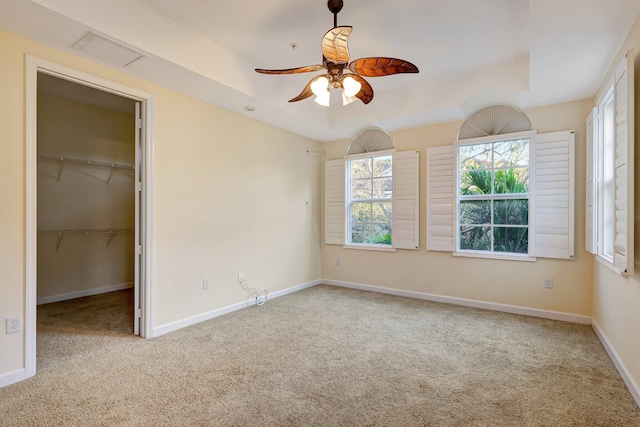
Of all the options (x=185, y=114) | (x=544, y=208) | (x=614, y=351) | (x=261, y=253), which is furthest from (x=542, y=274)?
(x=185, y=114)

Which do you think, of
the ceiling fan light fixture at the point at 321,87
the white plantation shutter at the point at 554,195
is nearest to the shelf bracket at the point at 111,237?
the ceiling fan light fixture at the point at 321,87

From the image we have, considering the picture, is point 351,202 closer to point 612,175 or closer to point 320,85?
point 320,85

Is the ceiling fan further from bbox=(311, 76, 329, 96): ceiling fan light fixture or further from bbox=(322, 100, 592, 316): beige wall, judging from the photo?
bbox=(322, 100, 592, 316): beige wall

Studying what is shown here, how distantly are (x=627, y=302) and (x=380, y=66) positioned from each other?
2480 mm

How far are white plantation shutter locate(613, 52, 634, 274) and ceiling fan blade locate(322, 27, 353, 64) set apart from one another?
1.83m

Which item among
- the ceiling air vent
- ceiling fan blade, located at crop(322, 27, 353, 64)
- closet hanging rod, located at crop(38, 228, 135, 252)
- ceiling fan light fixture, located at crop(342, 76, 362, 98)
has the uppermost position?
the ceiling air vent

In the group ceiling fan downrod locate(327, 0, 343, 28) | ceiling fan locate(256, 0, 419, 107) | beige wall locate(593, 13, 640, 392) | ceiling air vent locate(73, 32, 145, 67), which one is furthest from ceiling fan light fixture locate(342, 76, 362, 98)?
beige wall locate(593, 13, 640, 392)

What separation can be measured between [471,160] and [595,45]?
6.26 feet

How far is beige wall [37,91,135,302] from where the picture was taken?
4.39 meters

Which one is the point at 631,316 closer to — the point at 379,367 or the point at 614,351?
the point at 614,351

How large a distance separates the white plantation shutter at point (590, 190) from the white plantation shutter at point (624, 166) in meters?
0.73

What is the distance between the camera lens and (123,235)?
530cm

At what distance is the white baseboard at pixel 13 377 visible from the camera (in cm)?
228

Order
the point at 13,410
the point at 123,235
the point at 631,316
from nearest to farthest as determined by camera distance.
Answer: the point at 13,410 → the point at 631,316 → the point at 123,235
